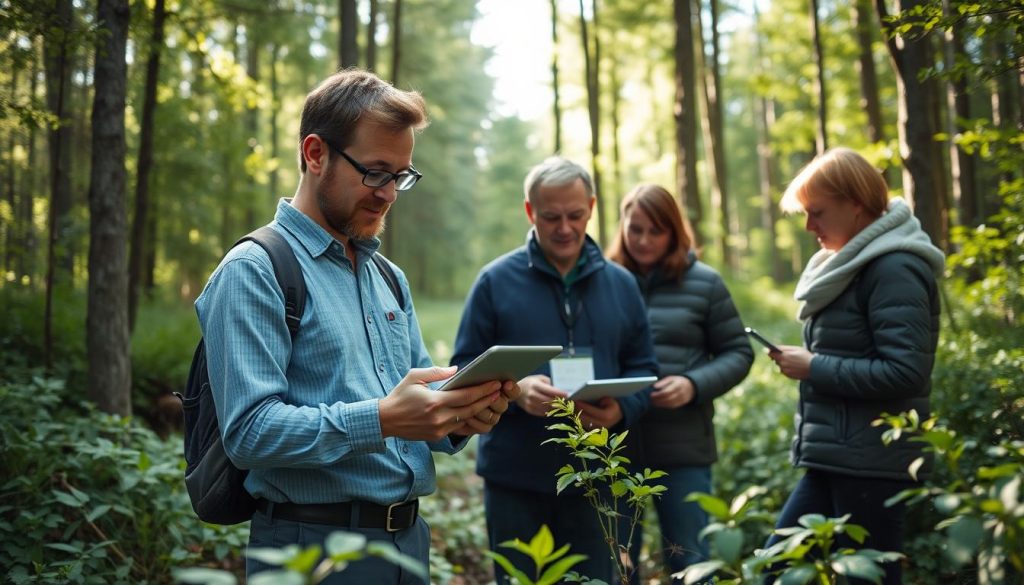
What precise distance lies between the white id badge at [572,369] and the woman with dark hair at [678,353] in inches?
18.6

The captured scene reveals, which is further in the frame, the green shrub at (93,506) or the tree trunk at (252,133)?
the tree trunk at (252,133)

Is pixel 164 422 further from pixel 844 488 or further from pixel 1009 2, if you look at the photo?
pixel 1009 2

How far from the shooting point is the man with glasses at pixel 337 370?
2.00m

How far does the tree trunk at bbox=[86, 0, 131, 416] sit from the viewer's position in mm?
5016

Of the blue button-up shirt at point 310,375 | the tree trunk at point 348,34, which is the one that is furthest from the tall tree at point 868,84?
the blue button-up shirt at point 310,375

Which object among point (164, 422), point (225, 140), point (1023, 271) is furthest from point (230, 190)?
point (1023, 271)

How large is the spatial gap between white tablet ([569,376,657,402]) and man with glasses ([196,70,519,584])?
0.83 metres

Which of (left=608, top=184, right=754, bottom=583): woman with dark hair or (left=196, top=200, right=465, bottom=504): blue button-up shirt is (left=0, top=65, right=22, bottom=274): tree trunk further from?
(left=196, top=200, right=465, bottom=504): blue button-up shirt

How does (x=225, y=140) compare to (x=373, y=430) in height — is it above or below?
above

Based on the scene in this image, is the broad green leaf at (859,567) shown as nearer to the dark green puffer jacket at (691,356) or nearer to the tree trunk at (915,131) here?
the dark green puffer jacket at (691,356)

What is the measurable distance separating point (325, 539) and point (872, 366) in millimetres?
2303

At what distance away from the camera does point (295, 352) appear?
7.11 feet

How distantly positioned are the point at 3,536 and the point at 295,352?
8.02ft

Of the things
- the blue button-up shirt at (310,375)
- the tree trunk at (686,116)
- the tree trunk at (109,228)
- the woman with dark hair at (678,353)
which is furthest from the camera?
the tree trunk at (686,116)
